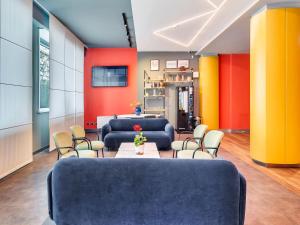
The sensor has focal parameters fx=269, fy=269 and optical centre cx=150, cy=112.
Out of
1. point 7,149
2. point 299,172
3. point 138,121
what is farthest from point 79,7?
point 299,172

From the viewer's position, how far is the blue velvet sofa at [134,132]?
22.0ft

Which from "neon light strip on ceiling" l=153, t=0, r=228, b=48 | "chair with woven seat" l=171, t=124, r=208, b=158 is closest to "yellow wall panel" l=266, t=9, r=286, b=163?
"neon light strip on ceiling" l=153, t=0, r=228, b=48

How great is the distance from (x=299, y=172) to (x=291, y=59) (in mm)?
2126

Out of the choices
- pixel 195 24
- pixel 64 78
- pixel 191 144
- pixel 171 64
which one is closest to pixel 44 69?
pixel 64 78

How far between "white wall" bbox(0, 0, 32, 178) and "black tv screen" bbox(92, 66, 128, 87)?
5.70 meters

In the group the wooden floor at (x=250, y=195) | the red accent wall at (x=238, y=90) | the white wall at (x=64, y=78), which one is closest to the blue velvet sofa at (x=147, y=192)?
the wooden floor at (x=250, y=195)

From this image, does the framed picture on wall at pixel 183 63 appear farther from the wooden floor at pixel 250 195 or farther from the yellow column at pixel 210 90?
the wooden floor at pixel 250 195

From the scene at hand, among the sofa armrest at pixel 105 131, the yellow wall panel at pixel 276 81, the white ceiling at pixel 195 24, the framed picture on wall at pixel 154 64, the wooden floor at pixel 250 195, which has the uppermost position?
the white ceiling at pixel 195 24

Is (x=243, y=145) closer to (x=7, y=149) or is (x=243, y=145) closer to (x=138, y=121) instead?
(x=138, y=121)

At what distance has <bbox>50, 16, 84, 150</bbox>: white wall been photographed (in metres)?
7.00

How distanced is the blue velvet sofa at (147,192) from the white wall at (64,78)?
194 inches

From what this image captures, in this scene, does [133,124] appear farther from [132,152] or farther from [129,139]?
[132,152]

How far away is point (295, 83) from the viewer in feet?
17.0

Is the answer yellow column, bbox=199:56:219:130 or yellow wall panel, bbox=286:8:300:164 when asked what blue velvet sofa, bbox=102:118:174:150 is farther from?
yellow column, bbox=199:56:219:130
